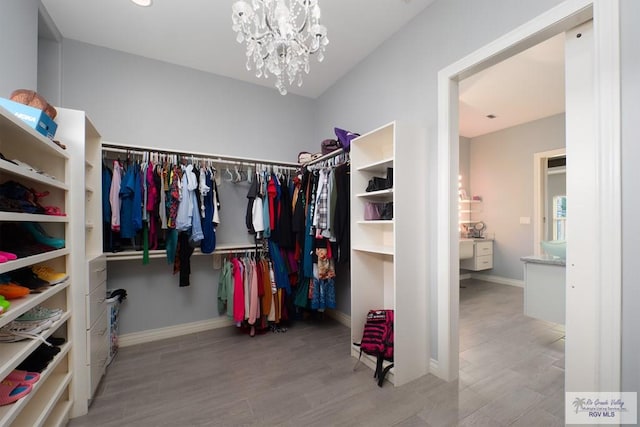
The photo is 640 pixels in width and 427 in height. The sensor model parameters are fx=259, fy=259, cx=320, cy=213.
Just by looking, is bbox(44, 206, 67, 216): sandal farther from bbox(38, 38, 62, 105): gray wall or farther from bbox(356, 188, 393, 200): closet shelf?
bbox(356, 188, 393, 200): closet shelf

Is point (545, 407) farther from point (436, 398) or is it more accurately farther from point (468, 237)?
point (468, 237)

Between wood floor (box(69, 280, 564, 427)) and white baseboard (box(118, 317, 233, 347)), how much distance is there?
10 centimetres

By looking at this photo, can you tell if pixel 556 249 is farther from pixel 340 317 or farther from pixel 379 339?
pixel 340 317

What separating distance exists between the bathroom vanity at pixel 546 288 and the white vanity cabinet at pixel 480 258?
2.35m

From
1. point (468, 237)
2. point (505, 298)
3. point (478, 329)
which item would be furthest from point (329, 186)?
point (468, 237)

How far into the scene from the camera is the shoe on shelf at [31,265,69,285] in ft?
4.55

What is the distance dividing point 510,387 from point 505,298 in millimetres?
2618

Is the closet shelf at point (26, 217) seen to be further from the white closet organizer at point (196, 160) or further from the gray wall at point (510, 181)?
the gray wall at point (510, 181)

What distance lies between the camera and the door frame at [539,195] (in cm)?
449

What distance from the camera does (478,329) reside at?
112 inches

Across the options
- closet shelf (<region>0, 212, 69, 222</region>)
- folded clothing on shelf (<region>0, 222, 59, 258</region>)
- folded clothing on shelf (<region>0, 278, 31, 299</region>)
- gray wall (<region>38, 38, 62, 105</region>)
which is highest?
gray wall (<region>38, 38, 62, 105</region>)

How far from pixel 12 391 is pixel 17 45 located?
1989mm

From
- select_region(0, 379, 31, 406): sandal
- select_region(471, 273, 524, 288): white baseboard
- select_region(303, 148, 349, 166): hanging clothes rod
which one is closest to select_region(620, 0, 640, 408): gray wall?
select_region(303, 148, 349, 166): hanging clothes rod

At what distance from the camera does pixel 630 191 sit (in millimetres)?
1177
